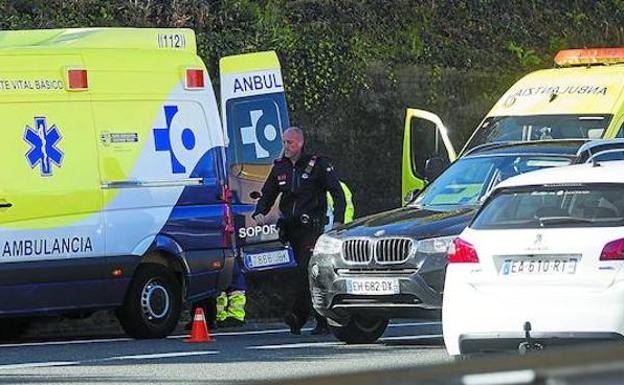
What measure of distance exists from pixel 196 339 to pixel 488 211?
15.1 feet

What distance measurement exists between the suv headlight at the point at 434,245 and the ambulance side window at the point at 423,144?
5844 mm

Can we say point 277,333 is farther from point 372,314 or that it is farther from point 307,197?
A: point 372,314

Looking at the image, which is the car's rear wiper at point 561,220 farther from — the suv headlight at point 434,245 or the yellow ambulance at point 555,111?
the yellow ambulance at point 555,111

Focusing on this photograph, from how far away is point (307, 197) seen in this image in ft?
50.9

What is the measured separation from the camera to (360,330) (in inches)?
574

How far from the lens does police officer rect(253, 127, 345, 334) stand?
15.5 metres

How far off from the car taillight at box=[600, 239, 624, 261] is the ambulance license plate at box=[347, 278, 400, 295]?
3.50 meters

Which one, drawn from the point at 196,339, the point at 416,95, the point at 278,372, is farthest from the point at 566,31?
the point at 278,372

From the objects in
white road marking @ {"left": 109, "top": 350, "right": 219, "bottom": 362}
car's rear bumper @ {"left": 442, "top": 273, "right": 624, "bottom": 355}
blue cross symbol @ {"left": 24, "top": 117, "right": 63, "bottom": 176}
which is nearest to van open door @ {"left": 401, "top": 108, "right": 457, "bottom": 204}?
blue cross symbol @ {"left": 24, "top": 117, "right": 63, "bottom": 176}

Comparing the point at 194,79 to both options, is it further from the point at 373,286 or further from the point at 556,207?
the point at 556,207

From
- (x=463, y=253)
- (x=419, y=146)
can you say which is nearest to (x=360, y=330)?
(x=463, y=253)

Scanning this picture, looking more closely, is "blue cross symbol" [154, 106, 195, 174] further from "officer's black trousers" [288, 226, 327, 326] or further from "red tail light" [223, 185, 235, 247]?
"officer's black trousers" [288, 226, 327, 326]

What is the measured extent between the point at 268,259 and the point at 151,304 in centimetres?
273

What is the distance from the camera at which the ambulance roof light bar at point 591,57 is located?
19359 mm
